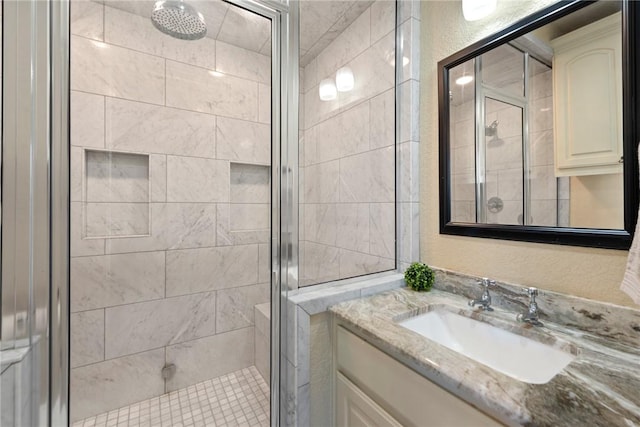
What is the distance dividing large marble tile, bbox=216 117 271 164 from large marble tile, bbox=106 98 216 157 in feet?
0.15

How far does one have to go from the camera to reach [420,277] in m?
1.23

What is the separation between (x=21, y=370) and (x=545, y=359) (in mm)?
1499

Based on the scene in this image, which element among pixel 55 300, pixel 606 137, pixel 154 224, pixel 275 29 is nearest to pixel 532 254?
pixel 606 137

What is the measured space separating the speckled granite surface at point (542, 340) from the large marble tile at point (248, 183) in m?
0.71

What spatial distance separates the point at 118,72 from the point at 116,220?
770 millimetres

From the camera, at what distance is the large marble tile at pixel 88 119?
3.37 ft

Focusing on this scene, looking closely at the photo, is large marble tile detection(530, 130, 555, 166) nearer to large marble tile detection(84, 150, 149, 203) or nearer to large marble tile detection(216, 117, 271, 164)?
large marble tile detection(216, 117, 271, 164)

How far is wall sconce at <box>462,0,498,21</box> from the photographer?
103 cm

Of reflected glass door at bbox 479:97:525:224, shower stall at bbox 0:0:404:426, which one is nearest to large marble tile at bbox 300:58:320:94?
shower stall at bbox 0:0:404:426

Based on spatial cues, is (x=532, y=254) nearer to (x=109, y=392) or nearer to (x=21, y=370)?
(x=21, y=370)

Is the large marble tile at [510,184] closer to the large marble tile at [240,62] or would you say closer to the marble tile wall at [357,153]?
the marble tile wall at [357,153]

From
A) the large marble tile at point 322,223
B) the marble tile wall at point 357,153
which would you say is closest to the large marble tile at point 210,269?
the large marble tile at point 322,223

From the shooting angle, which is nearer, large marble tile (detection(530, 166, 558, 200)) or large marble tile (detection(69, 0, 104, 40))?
large marble tile (detection(530, 166, 558, 200))

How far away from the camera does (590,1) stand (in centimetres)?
82
